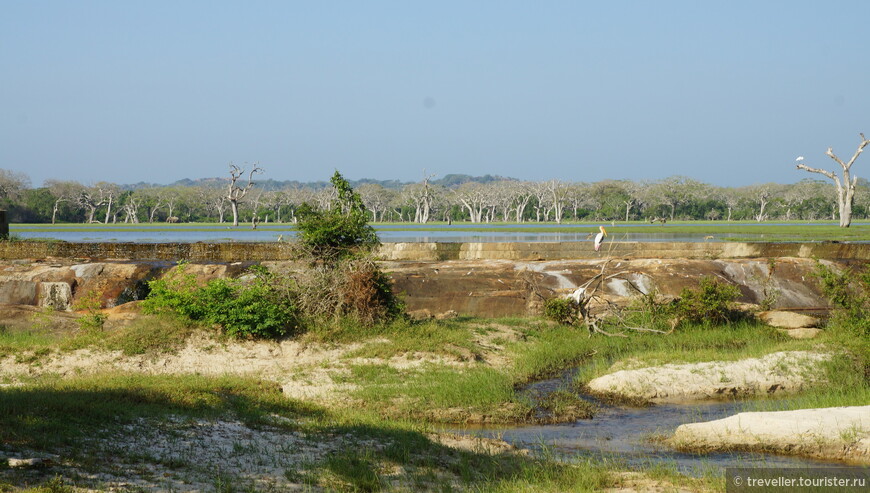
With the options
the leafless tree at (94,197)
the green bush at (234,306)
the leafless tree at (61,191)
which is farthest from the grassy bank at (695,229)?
the green bush at (234,306)

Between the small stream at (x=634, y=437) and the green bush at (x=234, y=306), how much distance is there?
16.0 ft

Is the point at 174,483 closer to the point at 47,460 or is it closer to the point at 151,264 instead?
the point at 47,460

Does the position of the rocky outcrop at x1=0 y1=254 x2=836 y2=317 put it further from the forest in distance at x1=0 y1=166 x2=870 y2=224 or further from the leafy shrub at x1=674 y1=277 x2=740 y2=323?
the forest in distance at x1=0 y1=166 x2=870 y2=224

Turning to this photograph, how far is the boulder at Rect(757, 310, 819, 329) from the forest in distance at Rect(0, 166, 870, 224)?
317ft

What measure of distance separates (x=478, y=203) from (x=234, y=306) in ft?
399

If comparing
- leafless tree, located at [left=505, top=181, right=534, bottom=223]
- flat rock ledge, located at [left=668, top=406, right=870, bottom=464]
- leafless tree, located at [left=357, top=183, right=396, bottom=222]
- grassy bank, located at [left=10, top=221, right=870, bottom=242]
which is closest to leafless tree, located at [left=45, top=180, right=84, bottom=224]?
grassy bank, located at [left=10, top=221, right=870, bottom=242]

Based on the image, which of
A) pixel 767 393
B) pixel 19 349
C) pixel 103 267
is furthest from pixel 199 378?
pixel 103 267

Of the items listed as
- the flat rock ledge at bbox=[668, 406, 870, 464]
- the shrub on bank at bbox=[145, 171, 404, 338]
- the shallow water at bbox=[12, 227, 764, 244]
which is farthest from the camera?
the shallow water at bbox=[12, 227, 764, 244]

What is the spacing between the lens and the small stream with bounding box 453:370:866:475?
28.7 feet

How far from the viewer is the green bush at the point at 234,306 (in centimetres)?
1470

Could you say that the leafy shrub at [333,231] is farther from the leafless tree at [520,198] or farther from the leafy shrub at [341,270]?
the leafless tree at [520,198]

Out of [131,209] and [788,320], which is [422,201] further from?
[788,320]

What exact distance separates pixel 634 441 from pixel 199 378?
6.29 meters

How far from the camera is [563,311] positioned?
59.0 ft
